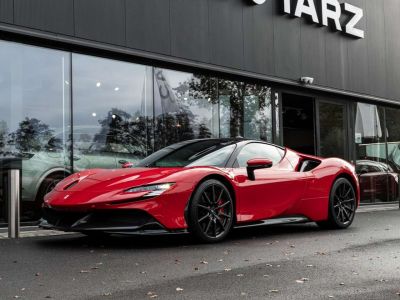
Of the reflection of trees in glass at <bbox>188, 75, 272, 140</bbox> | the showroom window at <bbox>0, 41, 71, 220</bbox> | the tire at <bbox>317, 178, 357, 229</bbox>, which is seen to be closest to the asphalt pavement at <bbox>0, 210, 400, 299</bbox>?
the tire at <bbox>317, 178, 357, 229</bbox>

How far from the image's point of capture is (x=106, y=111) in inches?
400

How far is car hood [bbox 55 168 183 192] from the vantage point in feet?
18.9

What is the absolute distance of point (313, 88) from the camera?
1432 cm

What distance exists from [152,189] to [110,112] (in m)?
4.76

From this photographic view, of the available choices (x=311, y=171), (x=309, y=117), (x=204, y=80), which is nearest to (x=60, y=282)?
(x=311, y=171)

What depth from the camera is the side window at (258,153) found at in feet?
22.6

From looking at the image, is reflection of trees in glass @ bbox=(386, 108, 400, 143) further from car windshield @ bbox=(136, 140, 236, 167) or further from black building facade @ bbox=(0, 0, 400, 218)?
car windshield @ bbox=(136, 140, 236, 167)

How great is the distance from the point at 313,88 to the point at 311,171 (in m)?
7.14

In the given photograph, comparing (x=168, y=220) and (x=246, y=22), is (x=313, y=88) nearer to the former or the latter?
(x=246, y=22)

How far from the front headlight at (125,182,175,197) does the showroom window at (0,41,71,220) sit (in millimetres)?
3647

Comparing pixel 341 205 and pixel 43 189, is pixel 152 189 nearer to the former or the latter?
pixel 341 205

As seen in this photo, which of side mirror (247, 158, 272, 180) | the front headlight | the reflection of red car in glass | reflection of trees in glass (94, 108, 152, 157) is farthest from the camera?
the reflection of red car in glass

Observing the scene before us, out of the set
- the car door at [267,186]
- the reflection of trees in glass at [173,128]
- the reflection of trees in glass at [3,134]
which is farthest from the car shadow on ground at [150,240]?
the reflection of trees in glass at [173,128]

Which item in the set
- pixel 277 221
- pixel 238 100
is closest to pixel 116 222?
pixel 277 221
